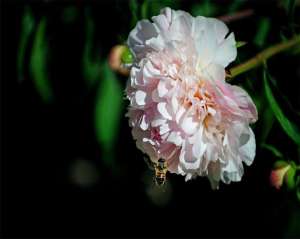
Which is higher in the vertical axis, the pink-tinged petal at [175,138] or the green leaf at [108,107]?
the pink-tinged petal at [175,138]

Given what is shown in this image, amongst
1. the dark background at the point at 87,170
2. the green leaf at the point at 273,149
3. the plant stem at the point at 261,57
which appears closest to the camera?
the plant stem at the point at 261,57

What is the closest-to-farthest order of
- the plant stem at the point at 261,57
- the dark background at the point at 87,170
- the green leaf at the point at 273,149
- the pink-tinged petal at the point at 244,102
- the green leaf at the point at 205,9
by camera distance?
the pink-tinged petal at the point at 244,102
the plant stem at the point at 261,57
the green leaf at the point at 273,149
the green leaf at the point at 205,9
the dark background at the point at 87,170

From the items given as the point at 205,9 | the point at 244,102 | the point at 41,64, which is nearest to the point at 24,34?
the point at 41,64

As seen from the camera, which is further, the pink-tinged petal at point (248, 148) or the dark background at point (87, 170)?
the dark background at point (87, 170)

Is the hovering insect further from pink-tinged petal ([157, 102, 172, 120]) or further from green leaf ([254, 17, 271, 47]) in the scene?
green leaf ([254, 17, 271, 47])

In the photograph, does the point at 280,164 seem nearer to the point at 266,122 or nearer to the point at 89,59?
the point at 266,122

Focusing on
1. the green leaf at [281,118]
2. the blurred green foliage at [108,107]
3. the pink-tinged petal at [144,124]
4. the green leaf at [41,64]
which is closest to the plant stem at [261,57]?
the green leaf at [281,118]

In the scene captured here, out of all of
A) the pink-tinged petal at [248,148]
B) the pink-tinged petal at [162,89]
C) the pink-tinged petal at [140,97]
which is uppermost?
the pink-tinged petal at [162,89]

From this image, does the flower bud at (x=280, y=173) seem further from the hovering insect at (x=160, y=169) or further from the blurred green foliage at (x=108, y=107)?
the blurred green foliage at (x=108, y=107)
